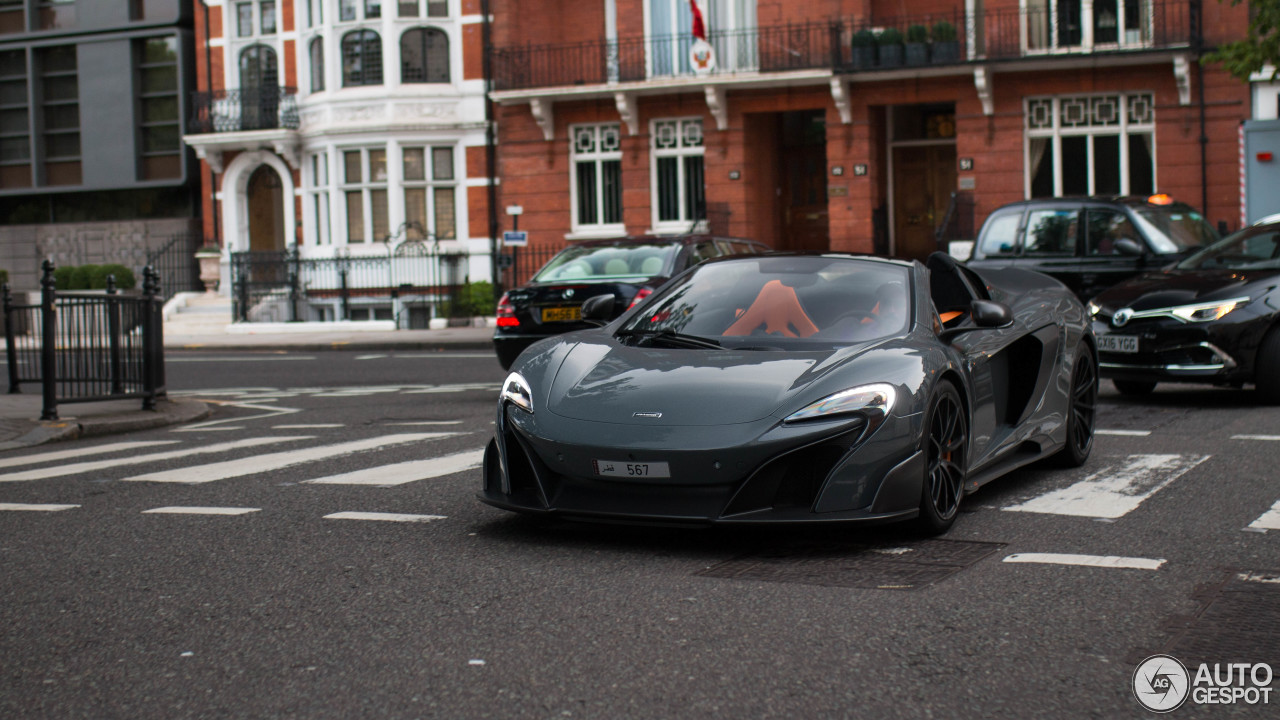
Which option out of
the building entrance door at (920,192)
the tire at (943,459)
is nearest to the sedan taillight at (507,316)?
the tire at (943,459)

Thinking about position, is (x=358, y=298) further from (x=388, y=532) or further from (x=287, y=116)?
(x=388, y=532)

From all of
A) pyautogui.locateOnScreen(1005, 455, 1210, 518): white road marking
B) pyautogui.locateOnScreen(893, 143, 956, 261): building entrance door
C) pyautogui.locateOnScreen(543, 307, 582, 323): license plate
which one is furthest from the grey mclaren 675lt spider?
pyautogui.locateOnScreen(893, 143, 956, 261): building entrance door

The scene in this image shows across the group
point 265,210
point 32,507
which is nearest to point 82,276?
point 265,210

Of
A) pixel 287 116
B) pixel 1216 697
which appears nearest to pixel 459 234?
pixel 287 116

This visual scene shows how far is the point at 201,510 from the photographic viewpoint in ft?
22.8

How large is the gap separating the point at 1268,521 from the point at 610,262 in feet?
27.0

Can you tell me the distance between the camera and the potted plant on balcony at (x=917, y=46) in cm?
2639

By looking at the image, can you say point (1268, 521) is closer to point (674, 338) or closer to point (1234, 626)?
point (1234, 626)

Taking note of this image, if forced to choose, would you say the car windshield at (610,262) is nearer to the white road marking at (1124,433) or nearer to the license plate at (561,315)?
the license plate at (561,315)

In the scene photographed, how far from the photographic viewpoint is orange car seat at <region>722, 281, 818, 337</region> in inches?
257

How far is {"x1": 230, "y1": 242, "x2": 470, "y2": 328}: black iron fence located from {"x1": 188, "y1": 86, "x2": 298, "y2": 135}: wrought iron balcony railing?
11.3 feet

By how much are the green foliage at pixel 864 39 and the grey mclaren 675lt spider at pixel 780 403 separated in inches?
798

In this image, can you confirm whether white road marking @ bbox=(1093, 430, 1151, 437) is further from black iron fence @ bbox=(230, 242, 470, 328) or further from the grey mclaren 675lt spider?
black iron fence @ bbox=(230, 242, 470, 328)

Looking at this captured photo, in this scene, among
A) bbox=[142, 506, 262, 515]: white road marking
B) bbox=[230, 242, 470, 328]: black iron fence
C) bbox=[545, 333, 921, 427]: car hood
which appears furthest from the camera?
bbox=[230, 242, 470, 328]: black iron fence
